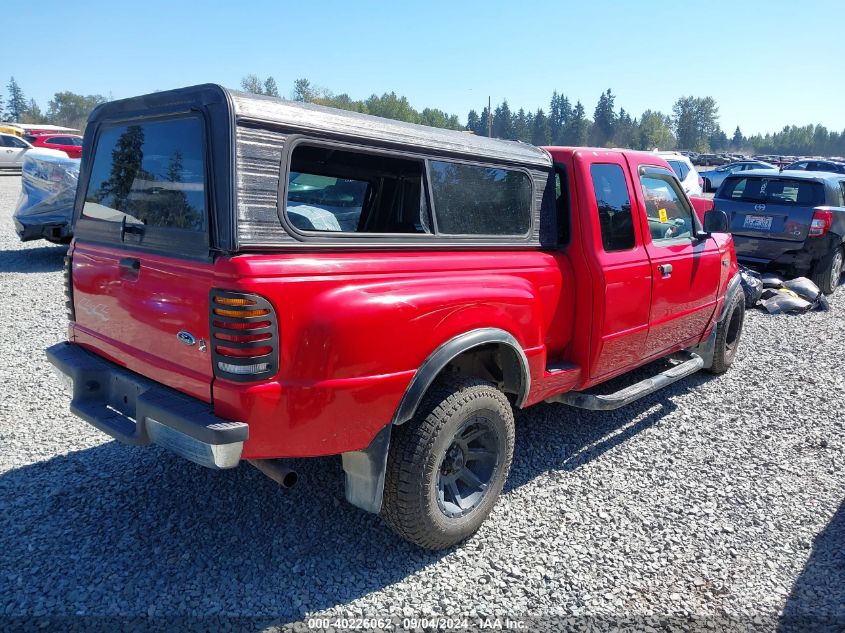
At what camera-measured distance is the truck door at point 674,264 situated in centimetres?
418

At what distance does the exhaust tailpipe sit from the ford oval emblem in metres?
0.56

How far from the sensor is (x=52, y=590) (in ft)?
8.41

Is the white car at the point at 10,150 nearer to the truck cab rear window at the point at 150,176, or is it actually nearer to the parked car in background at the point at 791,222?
the truck cab rear window at the point at 150,176

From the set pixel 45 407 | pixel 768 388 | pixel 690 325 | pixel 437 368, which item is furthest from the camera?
pixel 768 388

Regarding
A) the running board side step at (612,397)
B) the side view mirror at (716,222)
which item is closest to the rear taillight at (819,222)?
the side view mirror at (716,222)

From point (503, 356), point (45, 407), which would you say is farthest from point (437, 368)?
point (45, 407)

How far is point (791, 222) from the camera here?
8414 mm

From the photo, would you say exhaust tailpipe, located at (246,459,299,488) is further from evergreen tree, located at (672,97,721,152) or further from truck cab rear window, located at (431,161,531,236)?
evergreen tree, located at (672,97,721,152)

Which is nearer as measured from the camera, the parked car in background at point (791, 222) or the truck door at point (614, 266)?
the truck door at point (614, 266)

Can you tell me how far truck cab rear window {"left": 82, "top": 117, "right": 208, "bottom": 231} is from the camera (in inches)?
97.4

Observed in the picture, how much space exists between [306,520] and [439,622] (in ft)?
3.19

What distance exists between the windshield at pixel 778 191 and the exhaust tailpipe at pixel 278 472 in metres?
8.60

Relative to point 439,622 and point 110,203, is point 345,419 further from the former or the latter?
point 110,203

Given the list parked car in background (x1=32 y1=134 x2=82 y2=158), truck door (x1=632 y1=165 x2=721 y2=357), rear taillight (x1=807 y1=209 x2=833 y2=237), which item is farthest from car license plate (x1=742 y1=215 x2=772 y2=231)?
parked car in background (x1=32 y1=134 x2=82 y2=158)
